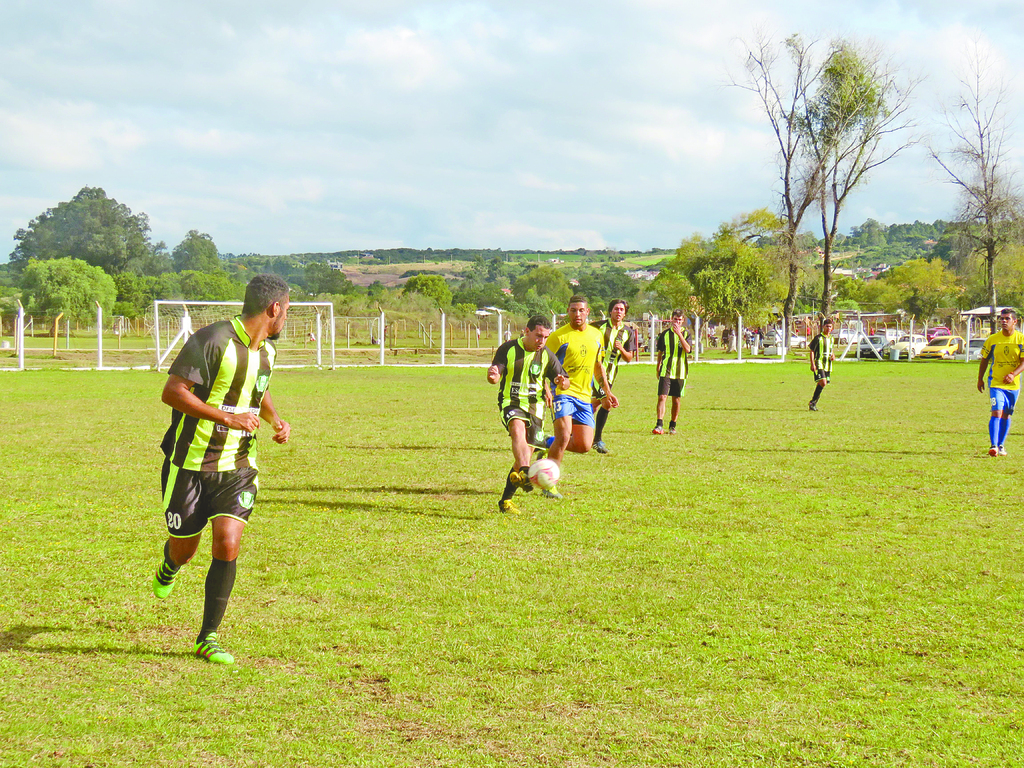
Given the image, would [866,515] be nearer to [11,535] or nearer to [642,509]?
[642,509]

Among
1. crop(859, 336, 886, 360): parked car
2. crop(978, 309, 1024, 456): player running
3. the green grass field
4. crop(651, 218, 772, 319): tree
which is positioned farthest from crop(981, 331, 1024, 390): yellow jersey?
crop(651, 218, 772, 319): tree

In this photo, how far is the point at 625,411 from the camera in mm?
18594

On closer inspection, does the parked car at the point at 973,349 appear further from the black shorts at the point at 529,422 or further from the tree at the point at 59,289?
the tree at the point at 59,289

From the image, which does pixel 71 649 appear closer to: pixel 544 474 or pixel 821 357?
pixel 544 474

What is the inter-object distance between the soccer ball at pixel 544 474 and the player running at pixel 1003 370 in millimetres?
7139

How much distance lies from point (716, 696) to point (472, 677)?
3.86 feet

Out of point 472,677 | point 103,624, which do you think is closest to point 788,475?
point 472,677

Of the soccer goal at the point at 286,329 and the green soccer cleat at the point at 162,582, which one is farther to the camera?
the soccer goal at the point at 286,329

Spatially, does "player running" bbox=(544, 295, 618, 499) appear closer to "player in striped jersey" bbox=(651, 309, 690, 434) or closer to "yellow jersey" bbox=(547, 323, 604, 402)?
"yellow jersey" bbox=(547, 323, 604, 402)

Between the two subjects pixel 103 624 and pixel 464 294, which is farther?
pixel 464 294

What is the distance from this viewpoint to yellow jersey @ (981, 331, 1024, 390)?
11.9 meters

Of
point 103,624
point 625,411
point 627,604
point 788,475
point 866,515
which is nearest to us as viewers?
point 103,624

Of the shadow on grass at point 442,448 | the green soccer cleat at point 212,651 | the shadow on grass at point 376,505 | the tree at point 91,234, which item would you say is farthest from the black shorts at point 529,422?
the tree at point 91,234

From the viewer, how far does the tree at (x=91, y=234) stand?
123 meters
